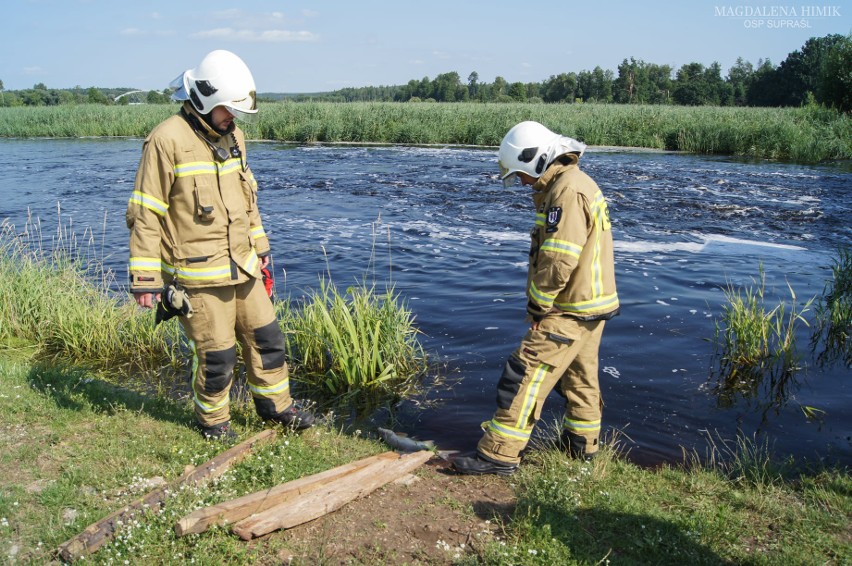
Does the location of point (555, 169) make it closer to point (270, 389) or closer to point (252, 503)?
point (270, 389)

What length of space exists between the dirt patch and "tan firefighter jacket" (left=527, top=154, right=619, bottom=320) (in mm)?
1258

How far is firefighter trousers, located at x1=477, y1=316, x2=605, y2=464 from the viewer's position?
4.32m

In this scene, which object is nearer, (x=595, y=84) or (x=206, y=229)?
(x=206, y=229)

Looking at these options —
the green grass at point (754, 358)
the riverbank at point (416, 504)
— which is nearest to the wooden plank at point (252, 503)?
the riverbank at point (416, 504)

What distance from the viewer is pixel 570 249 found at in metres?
4.15

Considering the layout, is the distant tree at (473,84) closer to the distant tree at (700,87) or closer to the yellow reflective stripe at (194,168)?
the distant tree at (700,87)

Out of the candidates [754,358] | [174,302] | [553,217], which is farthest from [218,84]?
[754,358]

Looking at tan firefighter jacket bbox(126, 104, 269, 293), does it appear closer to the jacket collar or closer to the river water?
the jacket collar

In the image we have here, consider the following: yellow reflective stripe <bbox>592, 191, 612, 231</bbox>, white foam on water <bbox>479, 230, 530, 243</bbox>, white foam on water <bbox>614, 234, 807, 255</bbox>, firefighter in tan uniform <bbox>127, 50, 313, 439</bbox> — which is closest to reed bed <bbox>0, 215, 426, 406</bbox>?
firefighter in tan uniform <bbox>127, 50, 313, 439</bbox>

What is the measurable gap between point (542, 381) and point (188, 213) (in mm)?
2561

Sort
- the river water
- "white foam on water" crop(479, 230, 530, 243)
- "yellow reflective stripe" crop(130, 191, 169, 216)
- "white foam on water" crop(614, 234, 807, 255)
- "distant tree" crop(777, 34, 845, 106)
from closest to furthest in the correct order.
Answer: "yellow reflective stripe" crop(130, 191, 169, 216) → the river water → "white foam on water" crop(614, 234, 807, 255) → "white foam on water" crop(479, 230, 530, 243) → "distant tree" crop(777, 34, 845, 106)

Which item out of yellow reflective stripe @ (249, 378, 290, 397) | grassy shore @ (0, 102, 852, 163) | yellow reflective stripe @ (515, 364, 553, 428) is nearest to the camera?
yellow reflective stripe @ (515, 364, 553, 428)

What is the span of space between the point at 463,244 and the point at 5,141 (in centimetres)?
2972

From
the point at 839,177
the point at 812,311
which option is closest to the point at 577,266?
the point at 812,311
